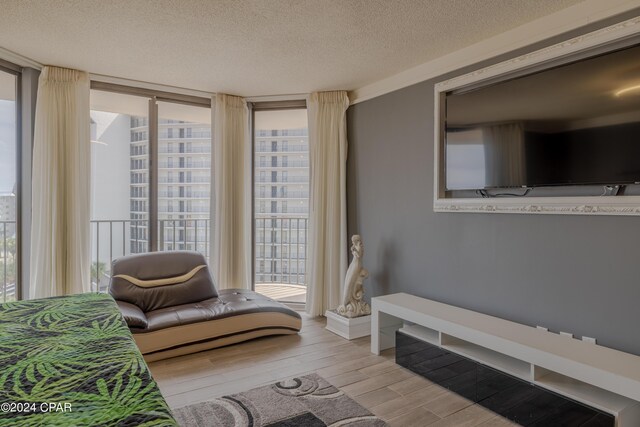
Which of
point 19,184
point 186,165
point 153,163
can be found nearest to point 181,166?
point 186,165

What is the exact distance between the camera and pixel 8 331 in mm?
1578

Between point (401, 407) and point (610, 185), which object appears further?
point (401, 407)

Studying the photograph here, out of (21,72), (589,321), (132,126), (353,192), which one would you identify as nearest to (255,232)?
(353,192)

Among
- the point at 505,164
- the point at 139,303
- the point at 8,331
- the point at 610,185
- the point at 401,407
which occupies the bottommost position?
the point at 401,407

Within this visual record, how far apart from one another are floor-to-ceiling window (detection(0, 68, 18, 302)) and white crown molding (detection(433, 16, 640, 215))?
148 inches

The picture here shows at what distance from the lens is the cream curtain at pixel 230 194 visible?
424 centimetres

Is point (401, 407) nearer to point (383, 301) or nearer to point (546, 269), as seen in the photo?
point (383, 301)

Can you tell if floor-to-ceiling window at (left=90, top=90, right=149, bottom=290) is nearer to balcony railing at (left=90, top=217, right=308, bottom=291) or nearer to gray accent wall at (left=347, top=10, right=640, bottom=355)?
balcony railing at (left=90, top=217, right=308, bottom=291)

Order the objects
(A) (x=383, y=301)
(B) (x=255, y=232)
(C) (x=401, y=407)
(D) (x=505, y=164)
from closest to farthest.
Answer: (C) (x=401, y=407) → (D) (x=505, y=164) → (A) (x=383, y=301) → (B) (x=255, y=232)

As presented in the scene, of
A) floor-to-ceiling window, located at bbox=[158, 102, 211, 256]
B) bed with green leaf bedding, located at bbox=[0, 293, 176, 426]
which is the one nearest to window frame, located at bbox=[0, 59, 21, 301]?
floor-to-ceiling window, located at bbox=[158, 102, 211, 256]

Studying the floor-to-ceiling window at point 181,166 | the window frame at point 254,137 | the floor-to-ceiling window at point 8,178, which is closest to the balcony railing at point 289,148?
the window frame at point 254,137

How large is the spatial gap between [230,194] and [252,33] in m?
1.97

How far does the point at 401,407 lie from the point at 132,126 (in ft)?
13.1

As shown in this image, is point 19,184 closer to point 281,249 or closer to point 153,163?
point 153,163
